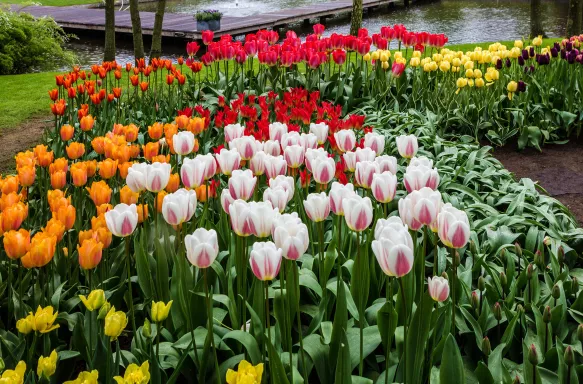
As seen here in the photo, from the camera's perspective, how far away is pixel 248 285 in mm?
2721

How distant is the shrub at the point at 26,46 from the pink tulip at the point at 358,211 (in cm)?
1203

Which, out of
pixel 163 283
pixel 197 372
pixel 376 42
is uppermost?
pixel 376 42

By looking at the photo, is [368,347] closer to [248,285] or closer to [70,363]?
[248,285]

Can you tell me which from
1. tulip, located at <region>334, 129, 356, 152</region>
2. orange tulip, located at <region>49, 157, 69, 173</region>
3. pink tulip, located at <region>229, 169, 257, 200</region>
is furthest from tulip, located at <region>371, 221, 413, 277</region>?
orange tulip, located at <region>49, 157, 69, 173</region>

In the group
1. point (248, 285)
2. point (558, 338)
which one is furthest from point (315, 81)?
point (558, 338)

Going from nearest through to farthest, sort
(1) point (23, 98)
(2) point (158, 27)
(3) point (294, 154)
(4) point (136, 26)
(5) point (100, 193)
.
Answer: (5) point (100, 193) < (3) point (294, 154) < (1) point (23, 98) < (4) point (136, 26) < (2) point (158, 27)

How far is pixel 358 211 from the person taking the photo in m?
1.87

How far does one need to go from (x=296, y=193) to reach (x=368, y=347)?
111cm

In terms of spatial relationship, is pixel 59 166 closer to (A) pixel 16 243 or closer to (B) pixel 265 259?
(A) pixel 16 243

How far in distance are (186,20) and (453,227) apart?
62.2ft

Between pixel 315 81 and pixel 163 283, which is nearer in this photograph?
pixel 163 283

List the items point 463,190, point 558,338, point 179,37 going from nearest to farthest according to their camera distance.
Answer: point 558,338 → point 463,190 → point 179,37

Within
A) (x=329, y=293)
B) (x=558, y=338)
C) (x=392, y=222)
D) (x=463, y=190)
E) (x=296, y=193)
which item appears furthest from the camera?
(x=463, y=190)

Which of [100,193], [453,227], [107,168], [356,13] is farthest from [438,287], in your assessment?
[356,13]
